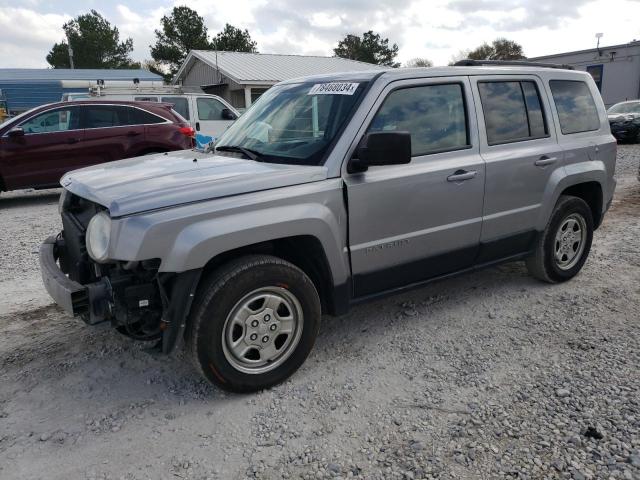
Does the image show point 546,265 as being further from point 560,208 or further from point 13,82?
point 13,82

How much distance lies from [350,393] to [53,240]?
7.53ft

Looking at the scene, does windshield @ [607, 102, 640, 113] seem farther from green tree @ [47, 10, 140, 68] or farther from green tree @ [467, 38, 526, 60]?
green tree @ [47, 10, 140, 68]

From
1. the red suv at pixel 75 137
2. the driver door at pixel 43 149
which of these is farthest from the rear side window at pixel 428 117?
the driver door at pixel 43 149

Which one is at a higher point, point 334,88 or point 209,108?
point 209,108

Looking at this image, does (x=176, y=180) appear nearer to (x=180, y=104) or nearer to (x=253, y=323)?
(x=253, y=323)

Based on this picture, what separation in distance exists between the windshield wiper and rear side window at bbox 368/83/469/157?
77 centimetres

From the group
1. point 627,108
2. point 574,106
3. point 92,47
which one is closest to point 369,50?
point 92,47

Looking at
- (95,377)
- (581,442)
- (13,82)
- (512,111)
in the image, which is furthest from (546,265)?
(13,82)

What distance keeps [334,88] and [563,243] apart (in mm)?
2617

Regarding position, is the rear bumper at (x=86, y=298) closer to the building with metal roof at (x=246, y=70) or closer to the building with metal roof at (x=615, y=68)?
the building with metal roof at (x=246, y=70)

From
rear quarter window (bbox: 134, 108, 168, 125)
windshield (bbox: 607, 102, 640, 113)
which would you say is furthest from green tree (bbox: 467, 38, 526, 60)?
rear quarter window (bbox: 134, 108, 168, 125)

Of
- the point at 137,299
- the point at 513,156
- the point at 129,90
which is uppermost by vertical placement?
the point at 129,90

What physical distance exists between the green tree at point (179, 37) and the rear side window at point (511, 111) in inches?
1983

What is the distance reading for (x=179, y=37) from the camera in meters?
50.7
